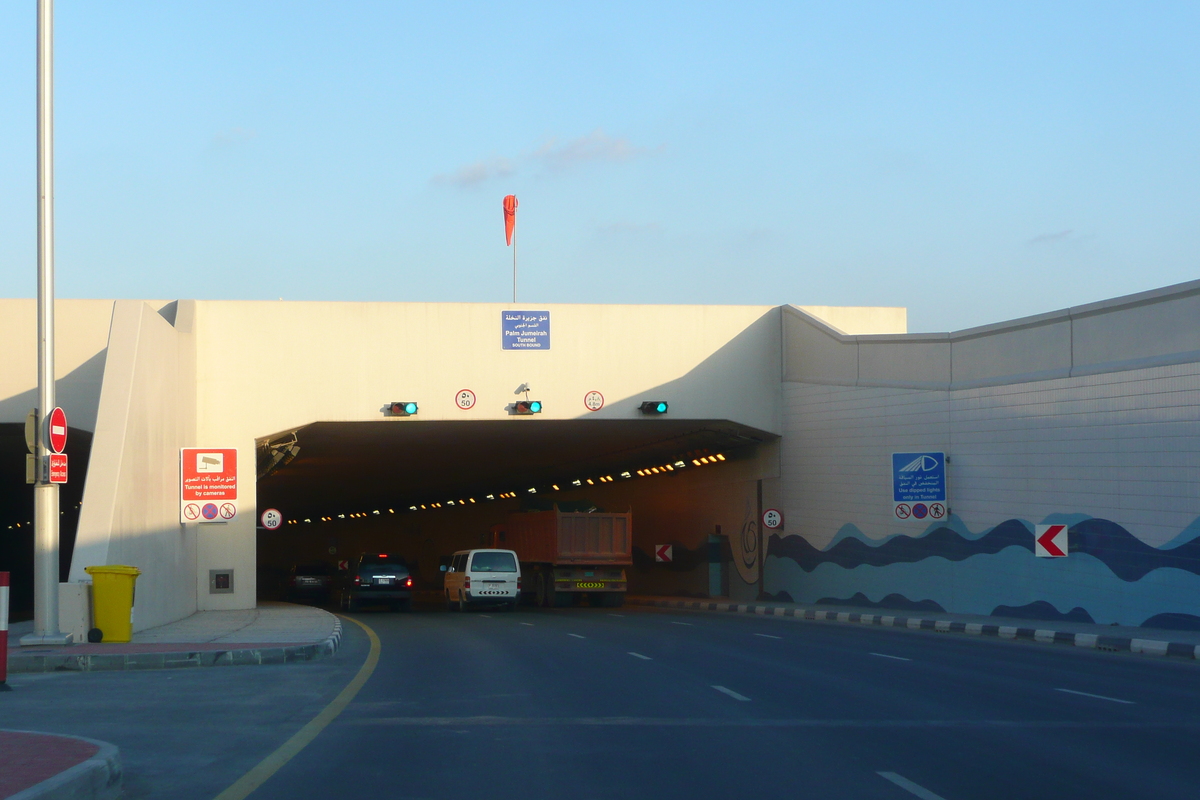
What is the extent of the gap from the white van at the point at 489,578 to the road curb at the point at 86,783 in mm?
25903

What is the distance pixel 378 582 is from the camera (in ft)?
118

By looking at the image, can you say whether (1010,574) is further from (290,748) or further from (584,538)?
(290,748)

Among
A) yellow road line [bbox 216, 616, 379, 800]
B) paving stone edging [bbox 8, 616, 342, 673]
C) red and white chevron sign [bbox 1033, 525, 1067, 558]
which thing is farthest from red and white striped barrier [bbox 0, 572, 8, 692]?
red and white chevron sign [bbox 1033, 525, 1067, 558]

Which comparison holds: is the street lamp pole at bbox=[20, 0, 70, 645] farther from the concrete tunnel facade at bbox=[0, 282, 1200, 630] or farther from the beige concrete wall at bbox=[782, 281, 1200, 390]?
the beige concrete wall at bbox=[782, 281, 1200, 390]

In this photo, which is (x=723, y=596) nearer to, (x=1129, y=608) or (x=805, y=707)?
(x=1129, y=608)

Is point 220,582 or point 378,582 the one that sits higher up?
point 220,582

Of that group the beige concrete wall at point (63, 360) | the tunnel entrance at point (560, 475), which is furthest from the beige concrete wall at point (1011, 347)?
the beige concrete wall at point (63, 360)

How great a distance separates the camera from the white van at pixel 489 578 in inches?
1323

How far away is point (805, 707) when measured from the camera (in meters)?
11.4

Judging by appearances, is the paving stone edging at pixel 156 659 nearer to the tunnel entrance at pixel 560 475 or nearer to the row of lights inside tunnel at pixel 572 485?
the tunnel entrance at pixel 560 475

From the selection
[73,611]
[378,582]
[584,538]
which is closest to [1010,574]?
[584,538]

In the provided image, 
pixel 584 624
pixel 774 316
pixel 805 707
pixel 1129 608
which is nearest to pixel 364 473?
pixel 774 316

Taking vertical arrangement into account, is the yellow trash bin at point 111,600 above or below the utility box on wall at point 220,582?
above

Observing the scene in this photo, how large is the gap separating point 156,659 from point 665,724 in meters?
7.96
